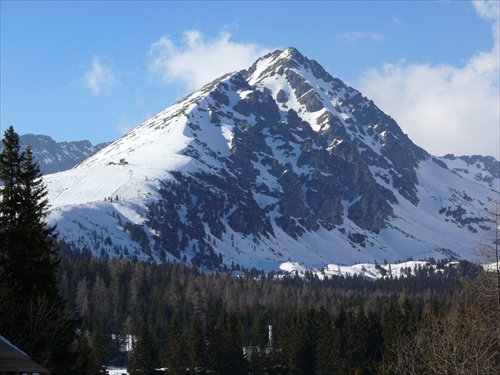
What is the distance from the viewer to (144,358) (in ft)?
401

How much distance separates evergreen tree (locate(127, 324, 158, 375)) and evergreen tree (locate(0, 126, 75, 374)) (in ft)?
228

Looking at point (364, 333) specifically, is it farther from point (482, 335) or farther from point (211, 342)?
point (482, 335)

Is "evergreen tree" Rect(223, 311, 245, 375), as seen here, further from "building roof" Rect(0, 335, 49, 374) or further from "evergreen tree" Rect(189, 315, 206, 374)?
"building roof" Rect(0, 335, 49, 374)

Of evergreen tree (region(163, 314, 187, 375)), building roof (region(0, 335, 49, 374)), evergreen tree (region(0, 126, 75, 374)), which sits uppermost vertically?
evergreen tree (region(0, 126, 75, 374))

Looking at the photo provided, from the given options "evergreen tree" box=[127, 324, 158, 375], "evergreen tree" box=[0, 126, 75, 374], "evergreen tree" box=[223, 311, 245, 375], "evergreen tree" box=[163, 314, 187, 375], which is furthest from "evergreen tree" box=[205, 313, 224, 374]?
"evergreen tree" box=[0, 126, 75, 374]

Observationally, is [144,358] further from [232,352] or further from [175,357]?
[232,352]

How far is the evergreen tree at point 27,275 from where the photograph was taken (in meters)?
48.2

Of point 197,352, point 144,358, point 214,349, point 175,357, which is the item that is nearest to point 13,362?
point 144,358

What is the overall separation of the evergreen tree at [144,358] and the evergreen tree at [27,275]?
69389 mm

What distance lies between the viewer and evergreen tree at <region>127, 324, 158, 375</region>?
12119cm

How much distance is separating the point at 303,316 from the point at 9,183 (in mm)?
101312

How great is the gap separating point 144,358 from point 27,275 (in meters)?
74.3

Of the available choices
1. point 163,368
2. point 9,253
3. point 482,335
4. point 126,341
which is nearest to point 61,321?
point 9,253

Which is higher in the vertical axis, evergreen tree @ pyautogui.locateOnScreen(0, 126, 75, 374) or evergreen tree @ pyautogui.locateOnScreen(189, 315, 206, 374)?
evergreen tree @ pyautogui.locateOnScreen(0, 126, 75, 374)
